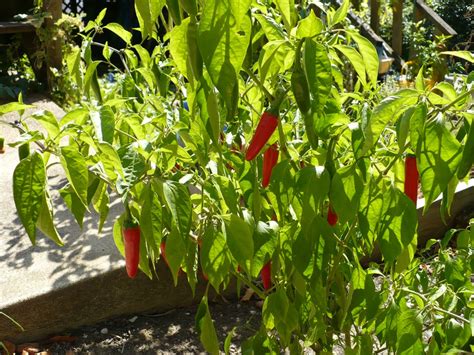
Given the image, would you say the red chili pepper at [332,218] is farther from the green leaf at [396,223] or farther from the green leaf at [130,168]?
the green leaf at [130,168]

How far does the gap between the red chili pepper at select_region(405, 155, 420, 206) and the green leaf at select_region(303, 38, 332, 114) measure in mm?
256

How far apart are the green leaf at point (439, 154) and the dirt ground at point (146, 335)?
1.54 meters

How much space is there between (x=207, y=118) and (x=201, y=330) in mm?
663

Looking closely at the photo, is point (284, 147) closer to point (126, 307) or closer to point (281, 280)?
point (281, 280)

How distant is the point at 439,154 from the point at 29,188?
0.62 metres

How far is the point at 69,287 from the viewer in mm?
2436

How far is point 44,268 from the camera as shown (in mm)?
2580

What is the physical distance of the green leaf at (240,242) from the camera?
1.16 m

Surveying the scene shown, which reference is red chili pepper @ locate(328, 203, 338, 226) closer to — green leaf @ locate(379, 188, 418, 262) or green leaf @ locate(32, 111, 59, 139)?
green leaf @ locate(379, 188, 418, 262)

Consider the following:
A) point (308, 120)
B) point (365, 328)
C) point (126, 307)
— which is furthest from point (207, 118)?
point (126, 307)

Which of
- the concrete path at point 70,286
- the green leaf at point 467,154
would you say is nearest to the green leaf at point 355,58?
the green leaf at point 467,154

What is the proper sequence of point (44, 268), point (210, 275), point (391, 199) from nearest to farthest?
1. point (391, 199)
2. point (210, 275)
3. point (44, 268)

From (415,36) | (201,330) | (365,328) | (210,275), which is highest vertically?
(210,275)

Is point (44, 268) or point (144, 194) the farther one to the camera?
point (44, 268)
